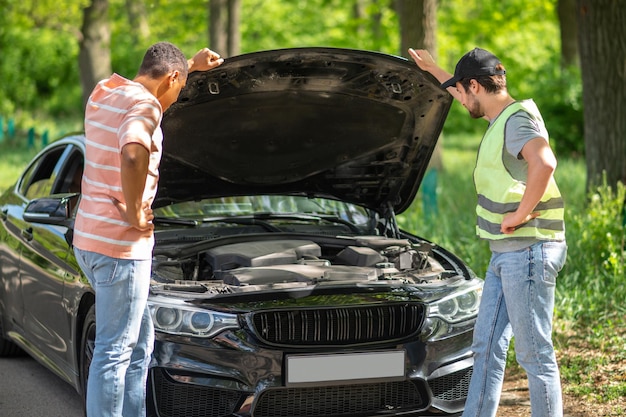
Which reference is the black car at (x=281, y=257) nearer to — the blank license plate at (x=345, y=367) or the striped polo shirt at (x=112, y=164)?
the blank license plate at (x=345, y=367)

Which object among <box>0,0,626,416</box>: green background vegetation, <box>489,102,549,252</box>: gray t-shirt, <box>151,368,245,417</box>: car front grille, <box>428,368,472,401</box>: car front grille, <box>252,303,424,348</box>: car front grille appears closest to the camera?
<box>489,102,549,252</box>: gray t-shirt

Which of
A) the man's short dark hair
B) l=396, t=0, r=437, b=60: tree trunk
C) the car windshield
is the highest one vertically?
l=396, t=0, r=437, b=60: tree trunk

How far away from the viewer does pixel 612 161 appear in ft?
31.6

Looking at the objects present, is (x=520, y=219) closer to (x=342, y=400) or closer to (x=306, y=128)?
(x=342, y=400)

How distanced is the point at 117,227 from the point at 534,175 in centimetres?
177

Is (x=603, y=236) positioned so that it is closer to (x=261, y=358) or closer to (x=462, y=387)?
(x=462, y=387)

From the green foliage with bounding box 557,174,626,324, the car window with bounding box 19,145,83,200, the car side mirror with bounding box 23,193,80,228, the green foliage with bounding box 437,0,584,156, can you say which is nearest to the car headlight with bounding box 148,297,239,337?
the car side mirror with bounding box 23,193,80,228

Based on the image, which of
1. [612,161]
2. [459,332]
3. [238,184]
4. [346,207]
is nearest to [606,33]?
[612,161]

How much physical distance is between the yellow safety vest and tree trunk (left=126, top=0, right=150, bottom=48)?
32.5 metres

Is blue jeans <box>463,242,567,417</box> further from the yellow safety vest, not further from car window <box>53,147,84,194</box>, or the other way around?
car window <box>53,147,84,194</box>

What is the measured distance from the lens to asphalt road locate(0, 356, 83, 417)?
5883mm

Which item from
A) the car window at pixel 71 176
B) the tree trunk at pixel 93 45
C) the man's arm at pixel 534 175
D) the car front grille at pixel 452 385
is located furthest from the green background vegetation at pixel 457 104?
the car window at pixel 71 176

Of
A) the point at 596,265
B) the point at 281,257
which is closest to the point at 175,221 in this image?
the point at 281,257

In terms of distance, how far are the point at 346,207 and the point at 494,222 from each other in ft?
6.87
